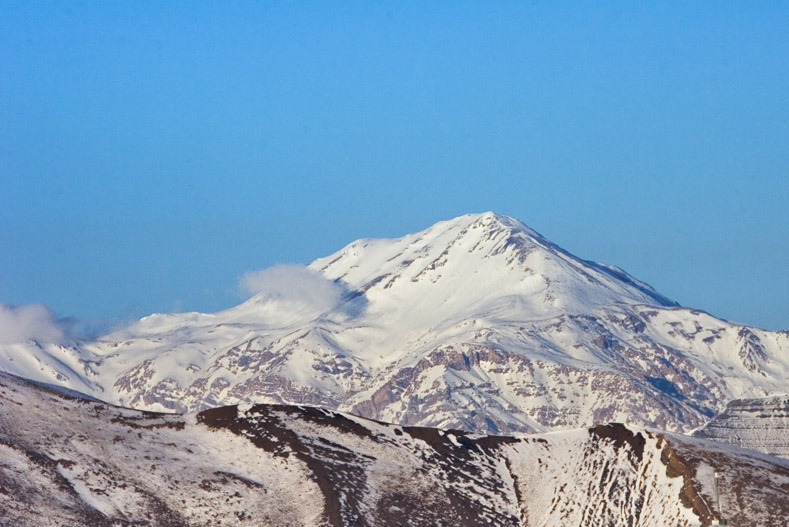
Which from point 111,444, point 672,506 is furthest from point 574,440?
point 111,444

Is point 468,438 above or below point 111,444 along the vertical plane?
above

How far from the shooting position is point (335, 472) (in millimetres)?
174000

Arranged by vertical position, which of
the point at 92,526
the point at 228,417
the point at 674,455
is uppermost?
the point at 674,455

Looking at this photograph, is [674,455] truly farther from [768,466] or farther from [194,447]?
[194,447]

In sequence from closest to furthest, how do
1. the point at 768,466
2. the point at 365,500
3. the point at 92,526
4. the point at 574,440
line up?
the point at 92,526 < the point at 365,500 < the point at 768,466 < the point at 574,440

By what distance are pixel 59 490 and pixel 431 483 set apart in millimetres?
40688

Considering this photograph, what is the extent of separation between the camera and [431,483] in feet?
582

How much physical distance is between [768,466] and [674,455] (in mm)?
10263

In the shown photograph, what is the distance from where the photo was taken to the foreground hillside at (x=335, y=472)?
6314 inches

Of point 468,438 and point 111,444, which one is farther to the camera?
point 468,438

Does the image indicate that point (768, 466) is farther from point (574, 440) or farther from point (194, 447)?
point (194, 447)

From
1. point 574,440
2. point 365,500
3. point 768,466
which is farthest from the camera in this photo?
point 574,440

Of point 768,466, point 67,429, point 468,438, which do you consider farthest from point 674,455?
point 67,429

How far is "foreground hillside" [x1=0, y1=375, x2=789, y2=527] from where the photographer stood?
160375 millimetres
